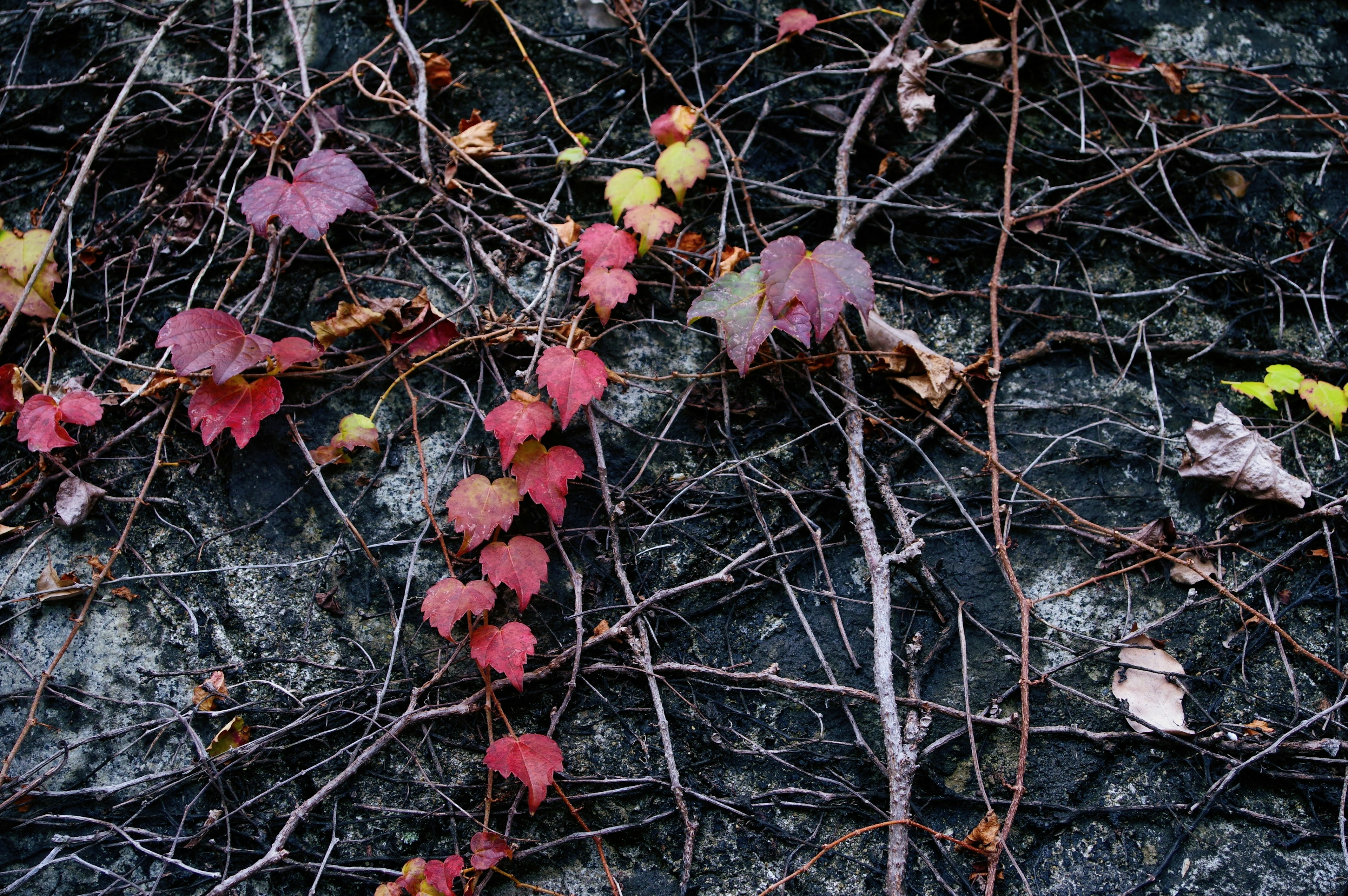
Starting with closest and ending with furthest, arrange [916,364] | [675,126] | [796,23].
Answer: [916,364] → [675,126] → [796,23]

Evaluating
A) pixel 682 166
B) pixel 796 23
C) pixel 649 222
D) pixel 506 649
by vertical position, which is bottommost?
pixel 506 649

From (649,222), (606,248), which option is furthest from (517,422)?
(649,222)

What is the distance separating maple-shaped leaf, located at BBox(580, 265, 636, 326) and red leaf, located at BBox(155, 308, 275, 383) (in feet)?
2.86

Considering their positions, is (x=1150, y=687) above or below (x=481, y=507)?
below

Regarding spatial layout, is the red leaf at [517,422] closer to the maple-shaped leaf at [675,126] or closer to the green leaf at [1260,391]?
the maple-shaped leaf at [675,126]

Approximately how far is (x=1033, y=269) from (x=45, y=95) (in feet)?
10.7

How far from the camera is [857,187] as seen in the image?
2455mm

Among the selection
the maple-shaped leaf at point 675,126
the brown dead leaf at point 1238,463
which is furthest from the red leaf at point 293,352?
the brown dead leaf at point 1238,463

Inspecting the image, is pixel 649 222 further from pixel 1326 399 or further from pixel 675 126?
pixel 1326 399

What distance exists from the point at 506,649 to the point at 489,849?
44cm

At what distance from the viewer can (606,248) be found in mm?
2172

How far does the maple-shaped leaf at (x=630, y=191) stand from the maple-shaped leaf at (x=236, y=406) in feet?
3.48

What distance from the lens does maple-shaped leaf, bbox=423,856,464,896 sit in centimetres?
170

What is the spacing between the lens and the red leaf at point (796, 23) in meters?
2.52
